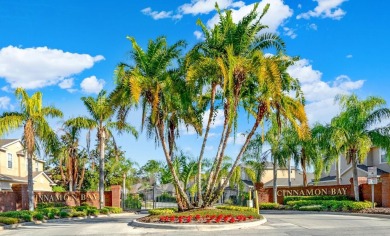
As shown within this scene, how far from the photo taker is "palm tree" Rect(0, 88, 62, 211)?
1208 inches

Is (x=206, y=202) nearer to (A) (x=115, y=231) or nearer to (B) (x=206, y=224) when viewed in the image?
(B) (x=206, y=224)

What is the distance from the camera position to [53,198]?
127 feet

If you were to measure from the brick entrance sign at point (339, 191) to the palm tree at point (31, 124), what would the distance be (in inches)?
699

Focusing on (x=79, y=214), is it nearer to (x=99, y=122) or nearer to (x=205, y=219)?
(x=99, y=122)

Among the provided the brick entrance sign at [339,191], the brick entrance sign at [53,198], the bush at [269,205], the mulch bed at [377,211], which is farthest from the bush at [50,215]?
the mulch bed at [377,211]

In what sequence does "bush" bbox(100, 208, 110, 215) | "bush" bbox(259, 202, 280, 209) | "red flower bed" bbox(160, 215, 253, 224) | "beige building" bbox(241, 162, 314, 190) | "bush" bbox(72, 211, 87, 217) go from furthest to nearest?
1. "beige building" bbox(241, 162, 314, 190)
2. "bush" bbox(259, 202, 280, 209)
3. "bush" bbox(100, 208, 110, 215)
4. "bush" bbox(72, 211, 87, 217)
5. "red flower bed" bbox(160, 215, 253, 224)

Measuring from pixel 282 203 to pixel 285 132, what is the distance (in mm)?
5741

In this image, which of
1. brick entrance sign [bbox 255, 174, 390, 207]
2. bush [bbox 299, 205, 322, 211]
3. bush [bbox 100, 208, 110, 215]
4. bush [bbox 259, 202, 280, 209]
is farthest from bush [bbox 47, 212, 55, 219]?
brick entrance sign [bbox 255, 174, 390, 207]

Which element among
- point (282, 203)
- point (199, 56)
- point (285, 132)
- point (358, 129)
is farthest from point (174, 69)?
point (282, 203)

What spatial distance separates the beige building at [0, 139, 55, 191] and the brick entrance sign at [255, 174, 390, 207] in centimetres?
2082

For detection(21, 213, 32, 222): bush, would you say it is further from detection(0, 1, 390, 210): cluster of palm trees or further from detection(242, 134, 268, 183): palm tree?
detection(242, 134, 268, 183): palm tree

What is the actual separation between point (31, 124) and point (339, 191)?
2222cm

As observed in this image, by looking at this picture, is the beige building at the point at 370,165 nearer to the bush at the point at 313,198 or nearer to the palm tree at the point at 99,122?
the bush at the point at 313,198

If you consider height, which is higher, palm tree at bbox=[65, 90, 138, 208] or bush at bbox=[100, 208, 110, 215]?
palm tree at bbox=[65, 90, 138, 208]
